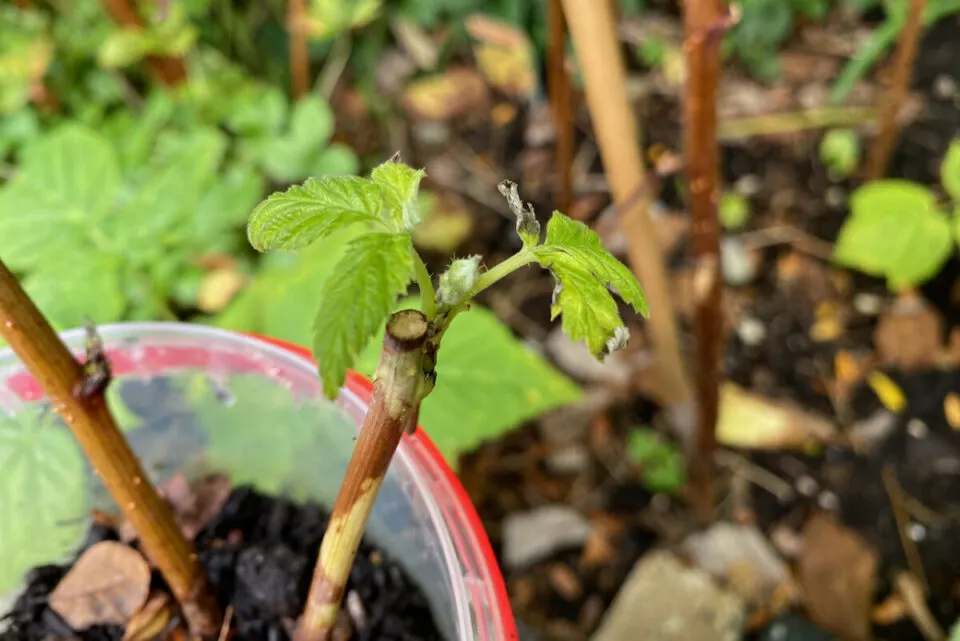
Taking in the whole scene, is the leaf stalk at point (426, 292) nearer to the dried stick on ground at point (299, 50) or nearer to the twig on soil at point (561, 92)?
the twig on soil at point (561, 92)

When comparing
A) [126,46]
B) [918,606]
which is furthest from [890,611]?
[126,46]

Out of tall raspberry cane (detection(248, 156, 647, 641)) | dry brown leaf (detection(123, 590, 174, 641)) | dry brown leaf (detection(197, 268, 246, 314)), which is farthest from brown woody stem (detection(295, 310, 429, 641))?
dry brown leaf (detection(197, 268, 246, 314))

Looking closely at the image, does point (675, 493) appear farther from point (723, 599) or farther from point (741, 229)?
point (741, 229)

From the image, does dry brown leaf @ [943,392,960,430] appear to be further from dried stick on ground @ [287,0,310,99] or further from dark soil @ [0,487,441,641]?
dried stick on ground @ [287,0,310,99]

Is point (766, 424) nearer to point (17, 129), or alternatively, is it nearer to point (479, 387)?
point (479, 387)

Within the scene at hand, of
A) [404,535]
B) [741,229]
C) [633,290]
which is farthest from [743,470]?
[633,290]

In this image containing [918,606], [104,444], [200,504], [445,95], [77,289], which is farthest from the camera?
A: [445,95]
